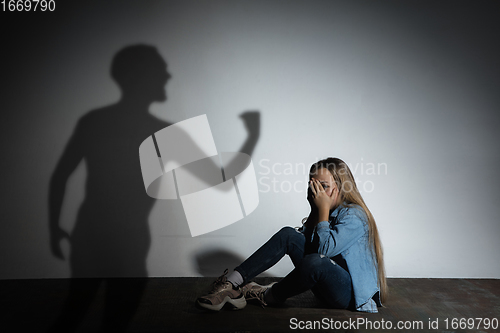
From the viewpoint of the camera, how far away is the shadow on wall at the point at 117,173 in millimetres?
2590

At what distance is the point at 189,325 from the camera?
1.70 m

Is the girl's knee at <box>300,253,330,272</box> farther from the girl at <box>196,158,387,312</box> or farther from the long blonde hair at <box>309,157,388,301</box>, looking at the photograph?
the long blonde hair at <box>309,157,388,301</box>

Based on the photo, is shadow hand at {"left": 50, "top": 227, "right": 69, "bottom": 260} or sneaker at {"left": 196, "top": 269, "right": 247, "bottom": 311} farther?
shadow hand at {"left": 50, "top": 227, "right": 69, "bottom": 260}

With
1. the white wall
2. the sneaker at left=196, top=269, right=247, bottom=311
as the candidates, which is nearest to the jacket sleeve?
the sneaker at left=196, top=269, right=247, bottom=311

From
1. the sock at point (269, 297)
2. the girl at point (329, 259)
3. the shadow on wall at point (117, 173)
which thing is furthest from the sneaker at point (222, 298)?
the shadow on wall at point (117, 173)

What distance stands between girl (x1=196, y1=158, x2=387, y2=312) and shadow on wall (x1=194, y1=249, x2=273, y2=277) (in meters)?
0.64

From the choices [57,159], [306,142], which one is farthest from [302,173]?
[57,159]

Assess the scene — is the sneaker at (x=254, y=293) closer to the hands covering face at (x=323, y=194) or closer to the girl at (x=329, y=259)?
the girl at (x=329, y=259)

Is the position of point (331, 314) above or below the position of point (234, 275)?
below

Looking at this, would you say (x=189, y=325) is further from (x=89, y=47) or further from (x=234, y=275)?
(x=89, y=47)

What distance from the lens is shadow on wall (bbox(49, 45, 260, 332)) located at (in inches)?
102

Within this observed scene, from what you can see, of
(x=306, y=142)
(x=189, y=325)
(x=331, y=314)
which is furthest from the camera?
(x=306, y=142)

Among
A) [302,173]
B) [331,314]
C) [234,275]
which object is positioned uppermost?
[302,173]

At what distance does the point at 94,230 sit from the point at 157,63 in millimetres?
1176
